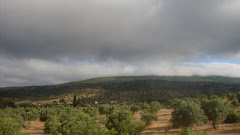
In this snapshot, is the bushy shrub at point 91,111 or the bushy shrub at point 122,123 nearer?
the bushy shrub at point 122,123

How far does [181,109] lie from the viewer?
27250mm

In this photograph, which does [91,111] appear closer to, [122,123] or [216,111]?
[122,123]

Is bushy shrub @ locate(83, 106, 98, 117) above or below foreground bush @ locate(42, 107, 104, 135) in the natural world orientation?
below

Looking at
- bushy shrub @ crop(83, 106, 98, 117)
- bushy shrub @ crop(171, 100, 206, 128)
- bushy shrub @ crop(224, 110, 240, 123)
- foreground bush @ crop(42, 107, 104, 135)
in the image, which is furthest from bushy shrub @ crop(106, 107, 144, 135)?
bushy shrub @ crop(224, 110, 240, 123)

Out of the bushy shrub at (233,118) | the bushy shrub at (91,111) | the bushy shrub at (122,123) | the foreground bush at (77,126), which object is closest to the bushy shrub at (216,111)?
the bushy shrub at (233,118)

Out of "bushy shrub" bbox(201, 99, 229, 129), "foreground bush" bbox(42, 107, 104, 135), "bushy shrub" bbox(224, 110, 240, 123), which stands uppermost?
"foreground bush" bbox(42, 107, 104, 135)

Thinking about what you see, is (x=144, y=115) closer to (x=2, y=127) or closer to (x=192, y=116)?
(x=192, y=116)

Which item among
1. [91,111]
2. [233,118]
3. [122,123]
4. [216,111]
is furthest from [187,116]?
[91,111]

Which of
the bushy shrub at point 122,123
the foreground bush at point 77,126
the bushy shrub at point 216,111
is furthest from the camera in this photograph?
the bushy shrub at point 216,111

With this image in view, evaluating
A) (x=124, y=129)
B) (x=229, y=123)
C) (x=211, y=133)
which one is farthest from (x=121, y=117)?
(x=229, y=123)

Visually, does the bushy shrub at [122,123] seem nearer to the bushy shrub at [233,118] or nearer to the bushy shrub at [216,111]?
the bushy shrub at [216,111]

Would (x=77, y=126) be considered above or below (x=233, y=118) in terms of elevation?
above

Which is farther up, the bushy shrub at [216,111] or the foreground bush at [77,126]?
the foreground bush at [77,126]

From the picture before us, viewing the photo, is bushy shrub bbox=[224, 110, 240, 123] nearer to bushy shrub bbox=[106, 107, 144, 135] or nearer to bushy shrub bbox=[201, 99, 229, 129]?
bushy shrub bbox=[201, 99, 229, 129]
